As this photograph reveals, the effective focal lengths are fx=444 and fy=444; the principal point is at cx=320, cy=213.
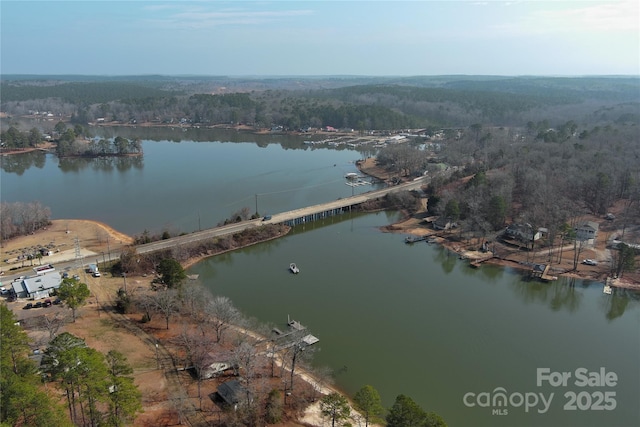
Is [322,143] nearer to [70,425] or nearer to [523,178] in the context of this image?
[523,178]

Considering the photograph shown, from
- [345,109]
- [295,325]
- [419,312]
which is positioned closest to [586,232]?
[419,312]

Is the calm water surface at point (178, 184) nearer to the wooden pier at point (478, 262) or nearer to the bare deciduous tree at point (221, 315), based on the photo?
the bare deciduous tree at point (221, 315)

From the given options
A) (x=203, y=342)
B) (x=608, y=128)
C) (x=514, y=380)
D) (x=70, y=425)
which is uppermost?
(x=608, y=128)

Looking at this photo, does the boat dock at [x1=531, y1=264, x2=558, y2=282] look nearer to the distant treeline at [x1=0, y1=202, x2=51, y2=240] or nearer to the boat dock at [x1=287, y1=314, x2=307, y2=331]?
the boat dock at [x1=287, y1=314, x2=307, y2=331]

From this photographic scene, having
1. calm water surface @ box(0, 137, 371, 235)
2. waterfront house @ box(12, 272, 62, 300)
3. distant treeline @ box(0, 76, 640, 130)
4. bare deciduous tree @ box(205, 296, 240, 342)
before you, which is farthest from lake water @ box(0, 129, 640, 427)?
distant treeline @ box(0, 76, 640, 130)

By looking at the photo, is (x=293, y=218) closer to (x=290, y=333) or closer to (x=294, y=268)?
(x=294, y=268)

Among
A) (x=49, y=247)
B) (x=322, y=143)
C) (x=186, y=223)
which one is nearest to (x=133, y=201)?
(x=186, y=223)
